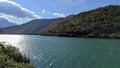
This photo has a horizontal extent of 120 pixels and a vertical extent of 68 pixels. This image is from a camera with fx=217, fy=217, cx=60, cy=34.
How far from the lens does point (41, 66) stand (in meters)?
40.2

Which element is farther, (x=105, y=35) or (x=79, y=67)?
(x=105, y=35)

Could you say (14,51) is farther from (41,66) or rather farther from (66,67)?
(66,67)

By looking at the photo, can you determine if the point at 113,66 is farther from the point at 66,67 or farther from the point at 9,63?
the point at 9,63

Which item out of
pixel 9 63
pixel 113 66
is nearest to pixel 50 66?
pixel 113 66

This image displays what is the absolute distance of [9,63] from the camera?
25.7 m

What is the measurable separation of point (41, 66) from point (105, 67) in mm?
12029

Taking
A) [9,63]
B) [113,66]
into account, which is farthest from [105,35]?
[9,63]

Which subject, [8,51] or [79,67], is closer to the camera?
[8,51]

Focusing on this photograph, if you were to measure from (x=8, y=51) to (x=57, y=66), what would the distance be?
9.57m

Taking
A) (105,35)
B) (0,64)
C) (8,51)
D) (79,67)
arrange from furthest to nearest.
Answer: (105,35) < (79,67) < (8,51) < (0,64)

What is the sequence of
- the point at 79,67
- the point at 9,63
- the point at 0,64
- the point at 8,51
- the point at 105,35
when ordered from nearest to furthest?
the point at 0,64 → the point at 9,63 → the point at 8,51 → the point at 79,67 → the point at 105,35

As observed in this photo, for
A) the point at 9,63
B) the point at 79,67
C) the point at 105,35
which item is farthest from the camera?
the point at 105,35

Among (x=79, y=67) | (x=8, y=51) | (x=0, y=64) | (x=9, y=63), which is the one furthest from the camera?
(x=79, y=67)

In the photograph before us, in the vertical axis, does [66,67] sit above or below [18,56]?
below
